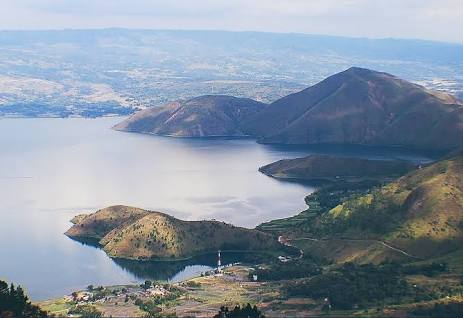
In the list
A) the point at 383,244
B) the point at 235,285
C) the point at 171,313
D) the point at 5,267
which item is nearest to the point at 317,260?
the point at 383,244

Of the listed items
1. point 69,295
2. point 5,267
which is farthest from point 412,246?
point 5,267

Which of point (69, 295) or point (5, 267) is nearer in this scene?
point (69, 295)

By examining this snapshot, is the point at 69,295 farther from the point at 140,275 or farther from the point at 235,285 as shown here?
the point at 235,285

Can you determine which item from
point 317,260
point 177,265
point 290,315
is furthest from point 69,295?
point 317,260

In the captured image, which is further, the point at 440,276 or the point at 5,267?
the point at 5,267

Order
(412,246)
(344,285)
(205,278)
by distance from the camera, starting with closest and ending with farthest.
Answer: (344,285), (205,278), (412,246)

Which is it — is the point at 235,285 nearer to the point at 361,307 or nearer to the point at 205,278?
the point at 205,278

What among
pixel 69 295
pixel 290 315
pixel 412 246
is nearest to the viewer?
pixel 290 315

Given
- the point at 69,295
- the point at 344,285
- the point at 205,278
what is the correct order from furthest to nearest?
the point at 205,278 → the point at 69,295 → the point at 344,285

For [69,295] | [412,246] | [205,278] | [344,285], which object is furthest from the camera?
[412,246]
